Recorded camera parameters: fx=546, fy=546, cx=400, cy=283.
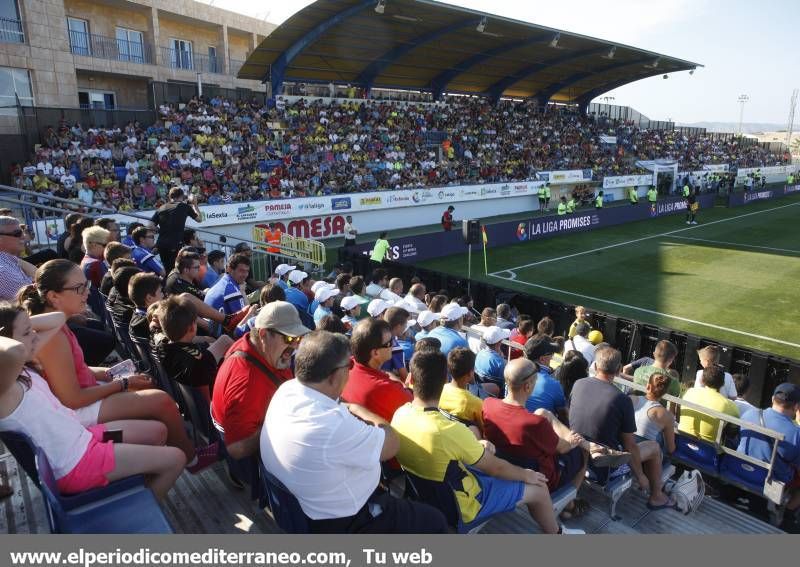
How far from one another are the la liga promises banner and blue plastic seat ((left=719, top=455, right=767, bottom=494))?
45.5 ft

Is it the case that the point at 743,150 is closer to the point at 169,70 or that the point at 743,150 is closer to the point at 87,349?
the point at 169,70

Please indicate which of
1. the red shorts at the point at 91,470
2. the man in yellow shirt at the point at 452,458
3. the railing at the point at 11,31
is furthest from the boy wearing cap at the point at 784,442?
the railing at the point at 11,31

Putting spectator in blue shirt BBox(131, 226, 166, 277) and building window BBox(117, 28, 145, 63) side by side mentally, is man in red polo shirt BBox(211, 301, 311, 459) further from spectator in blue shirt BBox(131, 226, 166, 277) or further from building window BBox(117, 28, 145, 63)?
building window BBox(117, 28, 145, 63)

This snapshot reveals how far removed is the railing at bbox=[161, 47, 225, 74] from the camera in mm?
31672

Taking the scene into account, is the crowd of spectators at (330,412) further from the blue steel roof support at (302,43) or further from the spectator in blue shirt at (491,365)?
the blue steel roof support at (302,43)

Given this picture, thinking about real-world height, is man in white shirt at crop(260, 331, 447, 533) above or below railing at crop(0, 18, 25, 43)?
below

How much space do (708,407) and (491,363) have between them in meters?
2.29

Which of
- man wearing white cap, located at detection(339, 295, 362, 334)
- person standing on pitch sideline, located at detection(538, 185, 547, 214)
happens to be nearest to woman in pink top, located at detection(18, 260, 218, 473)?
man wearing white cap, located at detection(339, 295, 362, 334)

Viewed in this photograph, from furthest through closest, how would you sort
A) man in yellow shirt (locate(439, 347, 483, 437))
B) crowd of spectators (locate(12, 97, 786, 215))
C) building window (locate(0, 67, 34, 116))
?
building window (locate(0, 67, 34, 116)) → crowd of spectators (locate(12, 97, 786, 215)) → man in yellow shirt (locate(439, 347, 483, 437))

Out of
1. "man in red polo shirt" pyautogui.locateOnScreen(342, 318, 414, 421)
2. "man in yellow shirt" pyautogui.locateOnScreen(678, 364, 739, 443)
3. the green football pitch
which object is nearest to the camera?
"man in red polo shirt" pyautogui.locateOnScreen(342, 318, 414, 421)

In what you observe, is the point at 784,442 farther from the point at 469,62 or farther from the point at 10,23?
the point at 469,62

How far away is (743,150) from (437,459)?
75.4 meters

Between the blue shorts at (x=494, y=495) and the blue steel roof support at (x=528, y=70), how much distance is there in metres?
38.2
